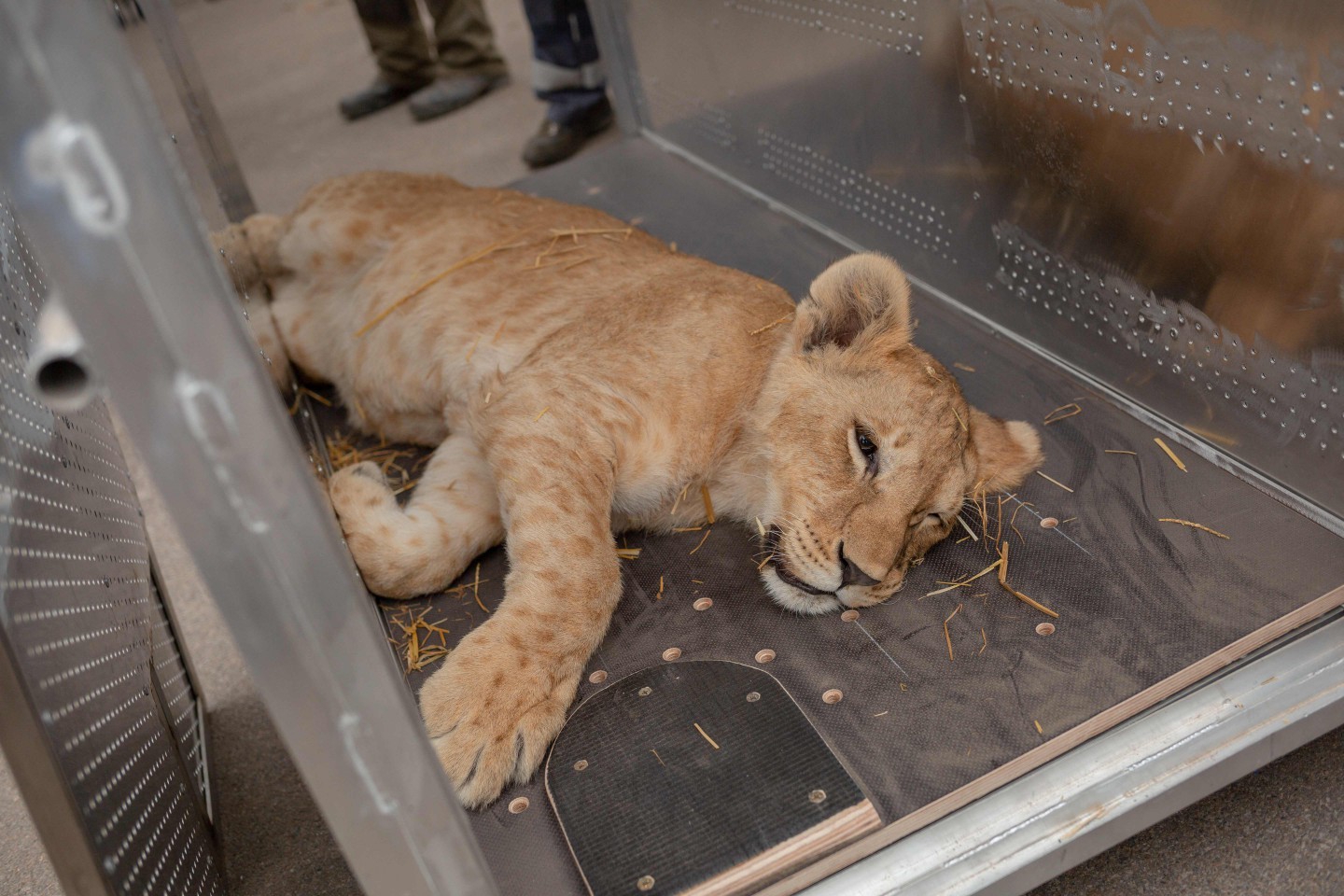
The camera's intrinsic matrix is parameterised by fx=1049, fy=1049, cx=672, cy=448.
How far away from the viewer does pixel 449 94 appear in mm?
7258

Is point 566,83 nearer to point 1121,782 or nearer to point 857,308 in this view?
point 857,308

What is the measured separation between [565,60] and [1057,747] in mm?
5104

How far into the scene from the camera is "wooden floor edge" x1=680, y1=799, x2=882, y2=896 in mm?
2023

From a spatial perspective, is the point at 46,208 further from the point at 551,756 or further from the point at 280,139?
the point at 280,139

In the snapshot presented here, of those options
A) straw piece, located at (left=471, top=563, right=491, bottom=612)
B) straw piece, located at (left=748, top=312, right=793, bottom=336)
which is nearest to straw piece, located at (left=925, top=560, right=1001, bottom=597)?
straw piece, located at (left=748, top=312, right=793, bottom=336)

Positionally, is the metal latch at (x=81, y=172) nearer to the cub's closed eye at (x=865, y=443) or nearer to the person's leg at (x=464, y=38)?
the cub's closed eye at (x=865, y=443)

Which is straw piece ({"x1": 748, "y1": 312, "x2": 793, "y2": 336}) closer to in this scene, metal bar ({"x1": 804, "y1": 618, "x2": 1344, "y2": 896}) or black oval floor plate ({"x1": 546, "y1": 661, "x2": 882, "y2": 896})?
black oval floor plate ({"x1": 546, "y1": 661, "x2": 882, "y2": 896})

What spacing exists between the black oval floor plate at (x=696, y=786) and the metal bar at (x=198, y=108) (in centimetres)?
280

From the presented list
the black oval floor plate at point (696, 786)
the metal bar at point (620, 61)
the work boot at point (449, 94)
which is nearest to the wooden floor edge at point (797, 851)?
the black oval floor plate at point (696, 786)

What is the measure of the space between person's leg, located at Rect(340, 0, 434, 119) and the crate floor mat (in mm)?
5481

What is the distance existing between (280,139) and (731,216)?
13.8 feet

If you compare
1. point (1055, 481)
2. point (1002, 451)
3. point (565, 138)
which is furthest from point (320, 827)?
point (565, 138)

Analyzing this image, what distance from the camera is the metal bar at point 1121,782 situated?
6.74 ft

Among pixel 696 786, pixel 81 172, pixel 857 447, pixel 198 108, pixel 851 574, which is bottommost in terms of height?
pixel 696 786
